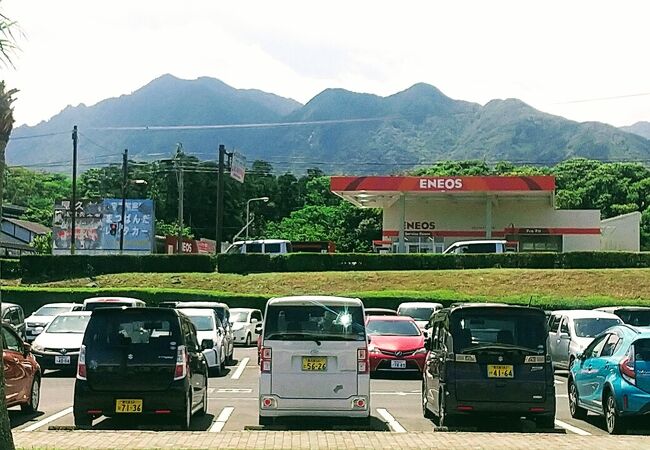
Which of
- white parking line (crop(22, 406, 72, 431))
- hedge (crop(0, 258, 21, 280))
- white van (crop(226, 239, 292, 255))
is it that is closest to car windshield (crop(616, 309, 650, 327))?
white parking line (crop(22, 406, 72, 431))

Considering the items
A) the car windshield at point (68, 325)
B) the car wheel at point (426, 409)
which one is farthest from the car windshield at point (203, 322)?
the car wheel at point (426, 409)

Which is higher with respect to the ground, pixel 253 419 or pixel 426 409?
pixel 426 409

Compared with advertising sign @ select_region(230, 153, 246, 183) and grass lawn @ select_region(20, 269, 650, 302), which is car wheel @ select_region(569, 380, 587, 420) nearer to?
grass lawn @ select_region(20, 269, 650, 302)

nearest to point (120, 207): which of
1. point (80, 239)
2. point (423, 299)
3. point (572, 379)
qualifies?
point (80, 239)

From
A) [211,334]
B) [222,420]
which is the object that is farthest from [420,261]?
[222,420]

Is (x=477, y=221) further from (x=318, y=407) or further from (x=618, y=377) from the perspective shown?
(x=318, y=407)

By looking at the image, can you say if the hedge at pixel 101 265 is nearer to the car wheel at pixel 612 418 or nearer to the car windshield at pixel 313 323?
the car windshield at pixel 313 323

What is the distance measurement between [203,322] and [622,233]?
47558 mm

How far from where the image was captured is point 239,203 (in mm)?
100625

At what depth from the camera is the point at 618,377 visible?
43.2 ft

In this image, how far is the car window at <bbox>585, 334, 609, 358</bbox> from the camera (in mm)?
14664

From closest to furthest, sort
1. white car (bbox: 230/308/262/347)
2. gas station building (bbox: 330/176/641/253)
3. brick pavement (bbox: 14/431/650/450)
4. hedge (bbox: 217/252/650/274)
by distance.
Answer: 1. brick pavement (bbox: 14/431/650/450)
2. white car (bbox: 230/308/262/347)
3. hedge (bbox: 217/252/650/274)
4. gas station building (bbox: 330/176/641/253)

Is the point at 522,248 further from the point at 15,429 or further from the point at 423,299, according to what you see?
the point at 15,429

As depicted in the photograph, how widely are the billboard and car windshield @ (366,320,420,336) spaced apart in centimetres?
4891
